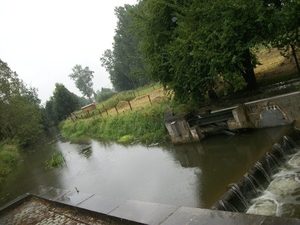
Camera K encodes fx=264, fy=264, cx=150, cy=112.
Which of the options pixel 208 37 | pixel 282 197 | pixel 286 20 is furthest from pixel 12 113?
pixel 282 197

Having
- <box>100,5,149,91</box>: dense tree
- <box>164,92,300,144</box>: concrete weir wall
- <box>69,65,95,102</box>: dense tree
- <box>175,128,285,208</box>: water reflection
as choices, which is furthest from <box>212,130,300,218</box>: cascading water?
<box>69,65,95,102</box>: dense tree

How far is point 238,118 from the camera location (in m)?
10.2

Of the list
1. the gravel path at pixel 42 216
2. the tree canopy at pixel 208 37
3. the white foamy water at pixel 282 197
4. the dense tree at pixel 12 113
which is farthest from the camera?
the dense tree at pixel 12 113

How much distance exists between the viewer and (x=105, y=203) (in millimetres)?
5715

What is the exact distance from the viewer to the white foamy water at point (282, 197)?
18.0 ft

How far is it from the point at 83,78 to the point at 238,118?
91.6 meters

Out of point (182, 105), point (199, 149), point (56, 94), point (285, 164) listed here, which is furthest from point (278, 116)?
point (56, 94)

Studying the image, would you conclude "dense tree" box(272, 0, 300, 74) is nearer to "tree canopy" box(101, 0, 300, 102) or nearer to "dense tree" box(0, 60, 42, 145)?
"tree canopy" box(101, 0, 300, 102)

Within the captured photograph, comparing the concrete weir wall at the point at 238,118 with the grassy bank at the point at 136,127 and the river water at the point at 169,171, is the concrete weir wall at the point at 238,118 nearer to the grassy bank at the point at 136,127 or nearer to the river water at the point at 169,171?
the river water at the point at 169,171

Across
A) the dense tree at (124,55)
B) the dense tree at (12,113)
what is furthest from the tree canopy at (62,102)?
the dense tree at (12,113)

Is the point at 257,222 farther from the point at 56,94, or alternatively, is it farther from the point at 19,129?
the point at 56,94

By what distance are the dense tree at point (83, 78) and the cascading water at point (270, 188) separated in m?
92.7

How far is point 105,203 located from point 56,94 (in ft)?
158

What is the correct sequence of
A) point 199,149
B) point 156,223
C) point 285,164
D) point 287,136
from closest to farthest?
1. point 156,223
2. point 285,164
3. point 287,136
4. point 199,149
